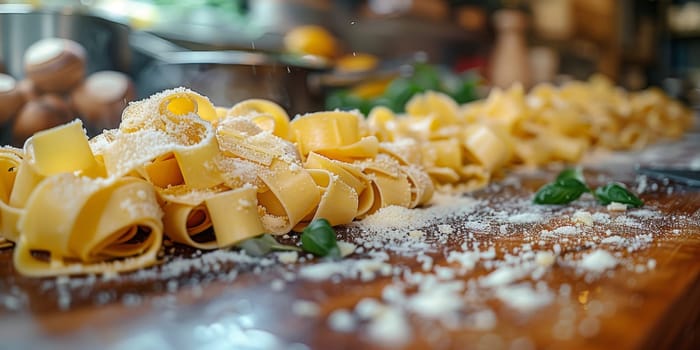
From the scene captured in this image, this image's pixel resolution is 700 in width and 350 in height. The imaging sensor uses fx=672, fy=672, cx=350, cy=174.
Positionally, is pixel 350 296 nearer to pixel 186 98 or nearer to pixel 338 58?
pixel 186 98

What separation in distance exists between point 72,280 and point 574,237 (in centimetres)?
49

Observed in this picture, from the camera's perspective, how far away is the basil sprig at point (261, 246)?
2.08ft

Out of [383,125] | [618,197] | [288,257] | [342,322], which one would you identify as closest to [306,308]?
[342,322]

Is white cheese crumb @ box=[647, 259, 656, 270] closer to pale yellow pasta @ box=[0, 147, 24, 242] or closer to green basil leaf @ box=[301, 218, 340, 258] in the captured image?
green basil leaf @ box=[301, 218, 340, 258]

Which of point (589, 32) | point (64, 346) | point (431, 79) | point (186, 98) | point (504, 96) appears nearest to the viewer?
point (64, 346)

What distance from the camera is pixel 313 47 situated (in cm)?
269

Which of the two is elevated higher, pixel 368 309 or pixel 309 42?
pixel 309 42

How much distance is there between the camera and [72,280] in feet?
1.79

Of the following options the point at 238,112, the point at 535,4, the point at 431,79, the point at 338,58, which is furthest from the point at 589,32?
the point at 238,112

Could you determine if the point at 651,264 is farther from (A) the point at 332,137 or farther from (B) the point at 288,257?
(A) the point at 332,137

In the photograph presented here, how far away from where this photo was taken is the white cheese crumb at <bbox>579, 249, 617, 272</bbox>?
574 millimetres

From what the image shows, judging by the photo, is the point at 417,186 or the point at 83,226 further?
the point at 417,186

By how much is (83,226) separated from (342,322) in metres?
0.28

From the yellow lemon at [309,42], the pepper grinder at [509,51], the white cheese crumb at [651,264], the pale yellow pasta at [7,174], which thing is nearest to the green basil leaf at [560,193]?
the white cheese crumb at [651,264]
